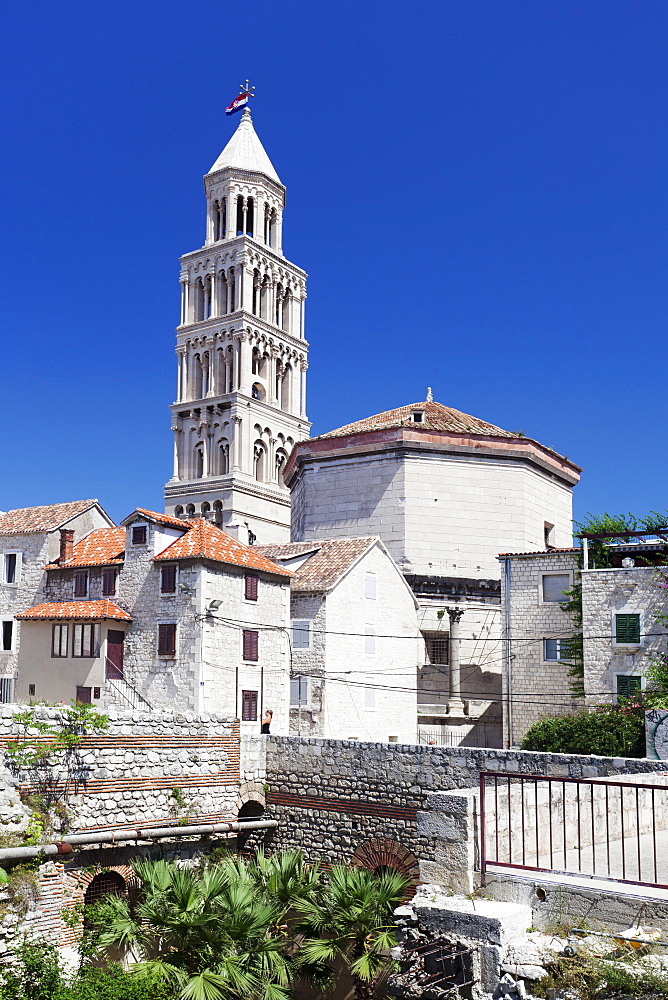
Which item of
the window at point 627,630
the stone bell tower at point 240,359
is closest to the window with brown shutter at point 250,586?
the window at point 627,630

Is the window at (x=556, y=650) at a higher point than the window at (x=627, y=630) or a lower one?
lower

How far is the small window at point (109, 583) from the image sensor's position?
30.8 meters

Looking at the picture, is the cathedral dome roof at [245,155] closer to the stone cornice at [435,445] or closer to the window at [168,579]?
the stone cornice at [435,445]

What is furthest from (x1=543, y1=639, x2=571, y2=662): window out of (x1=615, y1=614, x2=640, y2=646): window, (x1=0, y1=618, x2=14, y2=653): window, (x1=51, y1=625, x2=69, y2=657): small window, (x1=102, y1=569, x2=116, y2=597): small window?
(x1=0, y1=618, x2=14, y2=653): window

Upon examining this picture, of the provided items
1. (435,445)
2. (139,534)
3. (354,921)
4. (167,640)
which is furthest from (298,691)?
(354,921)

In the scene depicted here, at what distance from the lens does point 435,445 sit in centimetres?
4284

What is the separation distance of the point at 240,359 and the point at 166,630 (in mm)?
47776

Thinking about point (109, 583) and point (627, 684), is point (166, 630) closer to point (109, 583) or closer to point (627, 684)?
point (109, 583)

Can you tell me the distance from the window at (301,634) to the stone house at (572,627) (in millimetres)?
7268

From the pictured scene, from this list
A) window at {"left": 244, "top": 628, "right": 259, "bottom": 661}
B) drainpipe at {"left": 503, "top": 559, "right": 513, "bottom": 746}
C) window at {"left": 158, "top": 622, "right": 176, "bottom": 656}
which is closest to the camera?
window at {"left": 158, "top": 622, "right": 176, "bottom": 656}

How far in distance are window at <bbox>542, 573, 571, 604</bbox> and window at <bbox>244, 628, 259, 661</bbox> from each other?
34.1ft

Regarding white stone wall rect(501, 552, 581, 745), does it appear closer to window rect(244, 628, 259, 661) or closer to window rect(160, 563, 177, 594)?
window rect(244, 628, 259, 661)

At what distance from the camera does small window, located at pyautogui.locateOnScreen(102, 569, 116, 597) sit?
30.8 meters

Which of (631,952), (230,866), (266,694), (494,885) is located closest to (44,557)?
(266,694)
